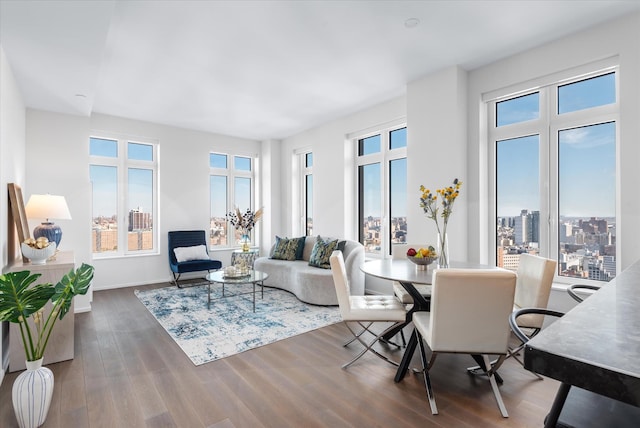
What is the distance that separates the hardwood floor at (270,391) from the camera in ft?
6.75


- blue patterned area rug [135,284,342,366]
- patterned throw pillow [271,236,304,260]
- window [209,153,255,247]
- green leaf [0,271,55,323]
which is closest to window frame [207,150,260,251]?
window [209,153,255,247]

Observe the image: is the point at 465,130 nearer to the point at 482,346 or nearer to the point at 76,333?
the point at 482,346

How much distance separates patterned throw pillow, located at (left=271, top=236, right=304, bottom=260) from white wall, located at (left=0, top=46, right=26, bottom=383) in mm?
3386

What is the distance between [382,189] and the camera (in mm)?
5238

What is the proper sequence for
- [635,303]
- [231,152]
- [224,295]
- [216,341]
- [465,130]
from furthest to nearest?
[231,152] < [224,295] < [465,130] < [216,341] < [635,303]

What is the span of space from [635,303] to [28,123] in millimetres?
5984

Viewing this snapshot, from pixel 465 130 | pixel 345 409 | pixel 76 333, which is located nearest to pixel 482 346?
pixel 345 409

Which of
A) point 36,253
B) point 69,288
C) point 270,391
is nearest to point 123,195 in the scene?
point 36,253

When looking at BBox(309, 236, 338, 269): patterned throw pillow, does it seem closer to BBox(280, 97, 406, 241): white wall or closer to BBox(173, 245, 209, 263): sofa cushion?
BBox(280, 97, 406, 241): white wall

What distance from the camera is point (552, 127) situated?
340 centimetres

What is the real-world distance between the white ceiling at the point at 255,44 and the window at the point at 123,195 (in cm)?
119

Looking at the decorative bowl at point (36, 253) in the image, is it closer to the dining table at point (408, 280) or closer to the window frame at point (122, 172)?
the window frame at point (122, 172)

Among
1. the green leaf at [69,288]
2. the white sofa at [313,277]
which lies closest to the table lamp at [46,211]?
the green leaf at [69,288]

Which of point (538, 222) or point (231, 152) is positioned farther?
point (231, 152)
